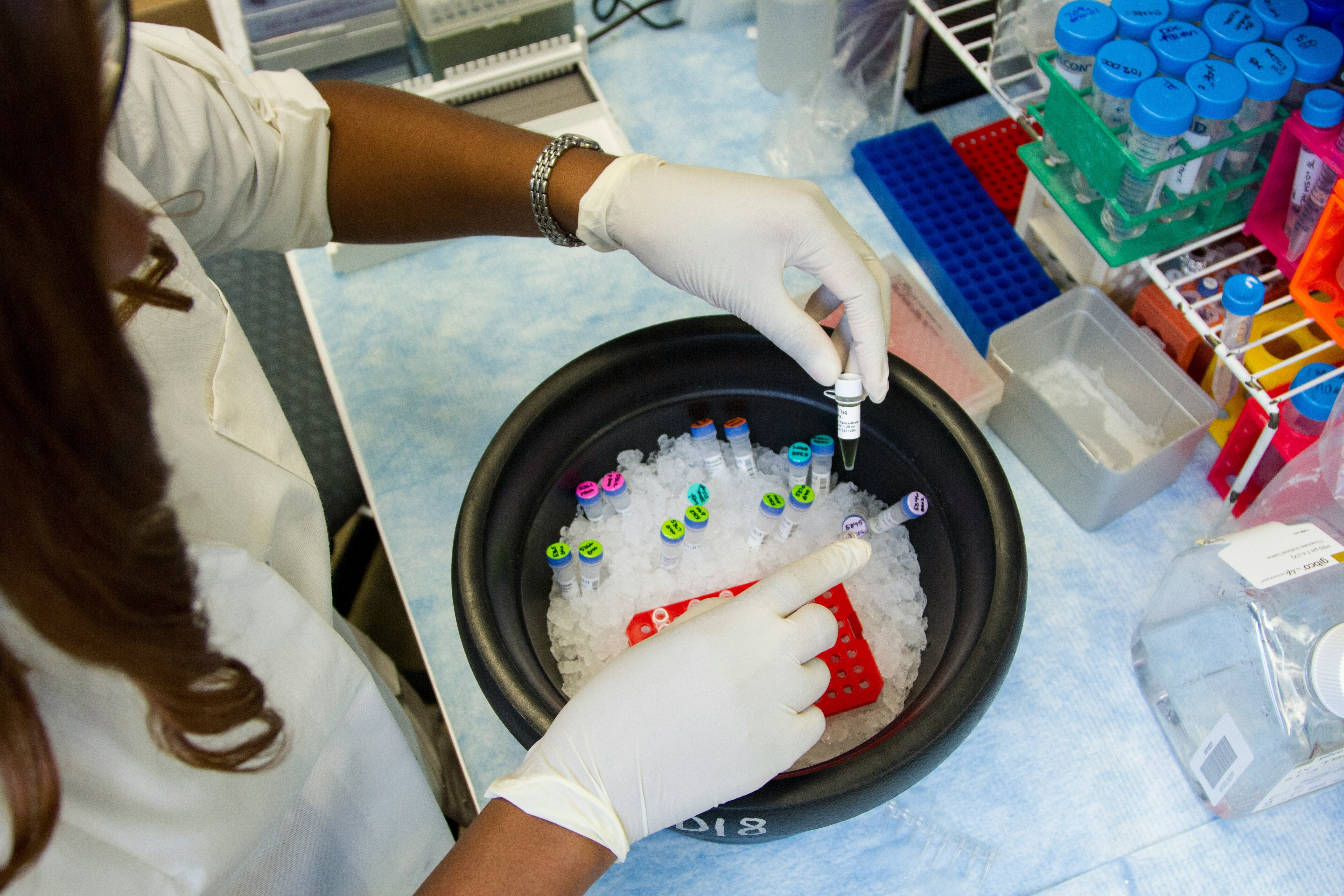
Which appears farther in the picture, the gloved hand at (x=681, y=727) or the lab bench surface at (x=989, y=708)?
the lab bench surface at (x=989, y=708)

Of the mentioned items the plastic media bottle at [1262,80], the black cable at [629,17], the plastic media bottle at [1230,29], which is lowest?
the black cable at [629,17]

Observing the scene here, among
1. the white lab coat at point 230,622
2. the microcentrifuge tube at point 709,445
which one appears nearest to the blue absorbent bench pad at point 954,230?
the microcentrifuge tube at point 709,445

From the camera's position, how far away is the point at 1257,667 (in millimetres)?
819

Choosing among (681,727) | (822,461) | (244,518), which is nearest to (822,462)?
(822,461)

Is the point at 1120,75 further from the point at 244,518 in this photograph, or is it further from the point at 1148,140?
the point at 244,518

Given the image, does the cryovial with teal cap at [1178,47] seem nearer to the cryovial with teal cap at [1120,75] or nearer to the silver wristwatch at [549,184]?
the cryovial with teal cap at [1120,75]

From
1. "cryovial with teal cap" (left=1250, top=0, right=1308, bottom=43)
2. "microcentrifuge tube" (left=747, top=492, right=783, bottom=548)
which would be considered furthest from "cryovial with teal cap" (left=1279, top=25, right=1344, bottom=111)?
"microcentrifuge tube" (left=747, top=492, right=783, bottom=548)

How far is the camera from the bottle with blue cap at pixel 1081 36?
2.91 feet

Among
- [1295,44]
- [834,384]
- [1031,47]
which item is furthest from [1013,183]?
[834,384]

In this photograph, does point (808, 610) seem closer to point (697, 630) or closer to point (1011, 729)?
point (697, 630)

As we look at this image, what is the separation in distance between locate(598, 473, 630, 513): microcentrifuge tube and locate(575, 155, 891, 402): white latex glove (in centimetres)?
21

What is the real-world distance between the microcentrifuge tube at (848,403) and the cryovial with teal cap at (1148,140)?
354mm

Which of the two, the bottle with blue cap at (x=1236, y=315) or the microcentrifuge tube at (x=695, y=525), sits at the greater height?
the bottle with blue cap at (x=1236, y=315)

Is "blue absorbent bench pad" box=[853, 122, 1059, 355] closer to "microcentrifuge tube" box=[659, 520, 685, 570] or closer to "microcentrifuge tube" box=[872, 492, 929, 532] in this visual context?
"microcentrifuge tube" box=[872, 492, 929, 532]
